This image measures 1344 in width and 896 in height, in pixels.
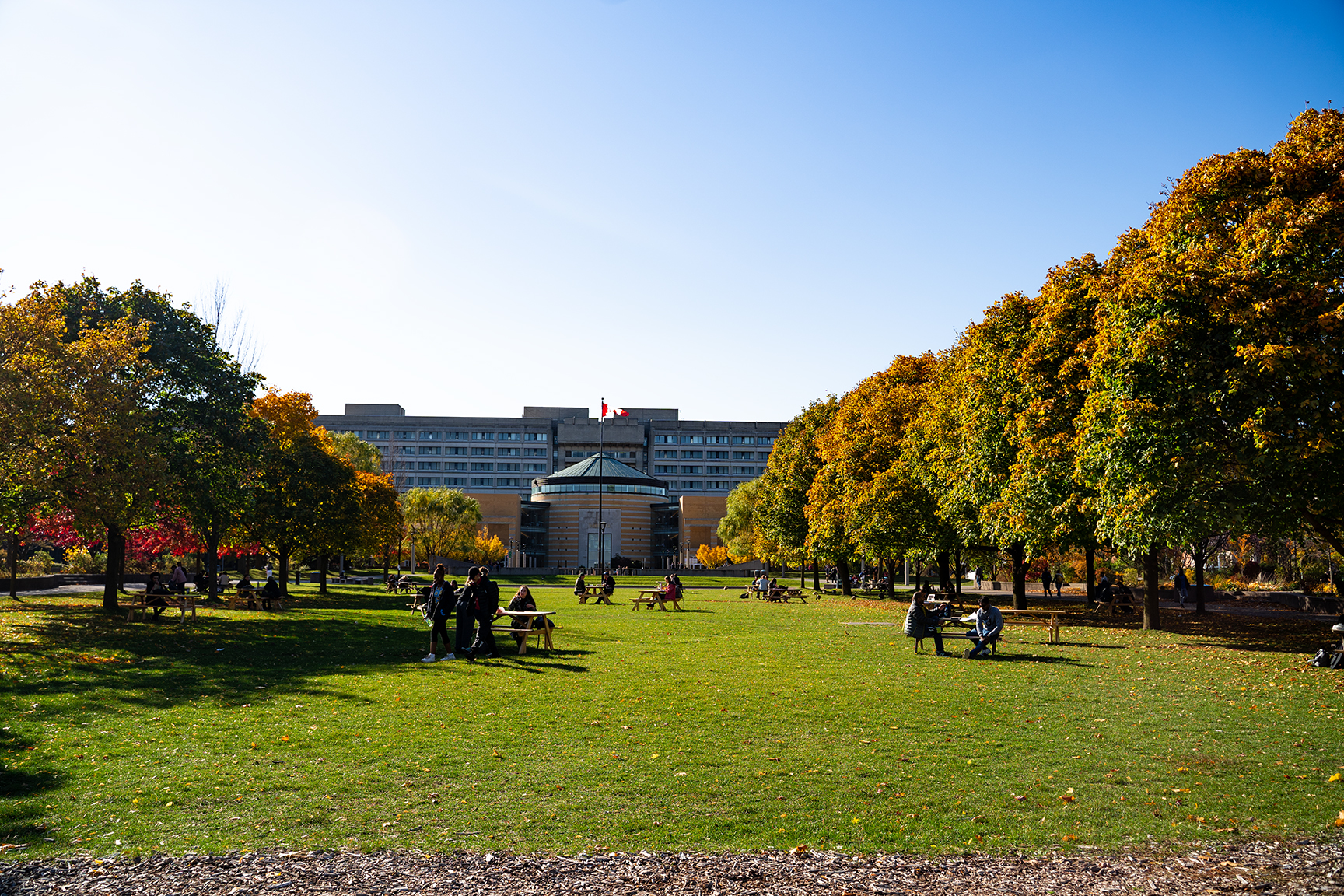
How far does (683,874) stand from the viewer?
643 centimetres

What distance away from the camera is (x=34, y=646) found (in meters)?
19.2

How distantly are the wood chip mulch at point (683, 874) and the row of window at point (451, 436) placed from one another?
159437mm

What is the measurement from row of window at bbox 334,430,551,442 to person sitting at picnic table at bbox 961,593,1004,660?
486 ft

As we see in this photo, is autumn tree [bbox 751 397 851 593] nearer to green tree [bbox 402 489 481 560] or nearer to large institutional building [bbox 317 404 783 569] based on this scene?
green tree [bbox 402 489 481 560]

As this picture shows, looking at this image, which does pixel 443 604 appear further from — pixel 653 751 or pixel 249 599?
pixel 249 599

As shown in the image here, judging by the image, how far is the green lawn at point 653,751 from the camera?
7379 millimetres

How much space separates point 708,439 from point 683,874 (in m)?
162

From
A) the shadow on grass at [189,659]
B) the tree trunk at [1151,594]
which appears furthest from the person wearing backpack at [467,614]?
the tree trunk at [1151,594]

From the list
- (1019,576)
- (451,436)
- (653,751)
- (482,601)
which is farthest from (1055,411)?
(451,436)

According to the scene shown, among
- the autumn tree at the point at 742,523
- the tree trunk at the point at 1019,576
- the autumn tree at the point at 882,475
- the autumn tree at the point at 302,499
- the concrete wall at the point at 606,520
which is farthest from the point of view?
the concrete wall at the point at 606,520

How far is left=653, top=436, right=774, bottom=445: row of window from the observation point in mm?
167125

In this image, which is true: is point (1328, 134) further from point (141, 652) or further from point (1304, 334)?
point (141, 652)

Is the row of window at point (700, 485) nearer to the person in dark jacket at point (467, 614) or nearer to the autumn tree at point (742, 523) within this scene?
the autumn tree at point (742, 523)

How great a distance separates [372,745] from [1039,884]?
23.6 ft
